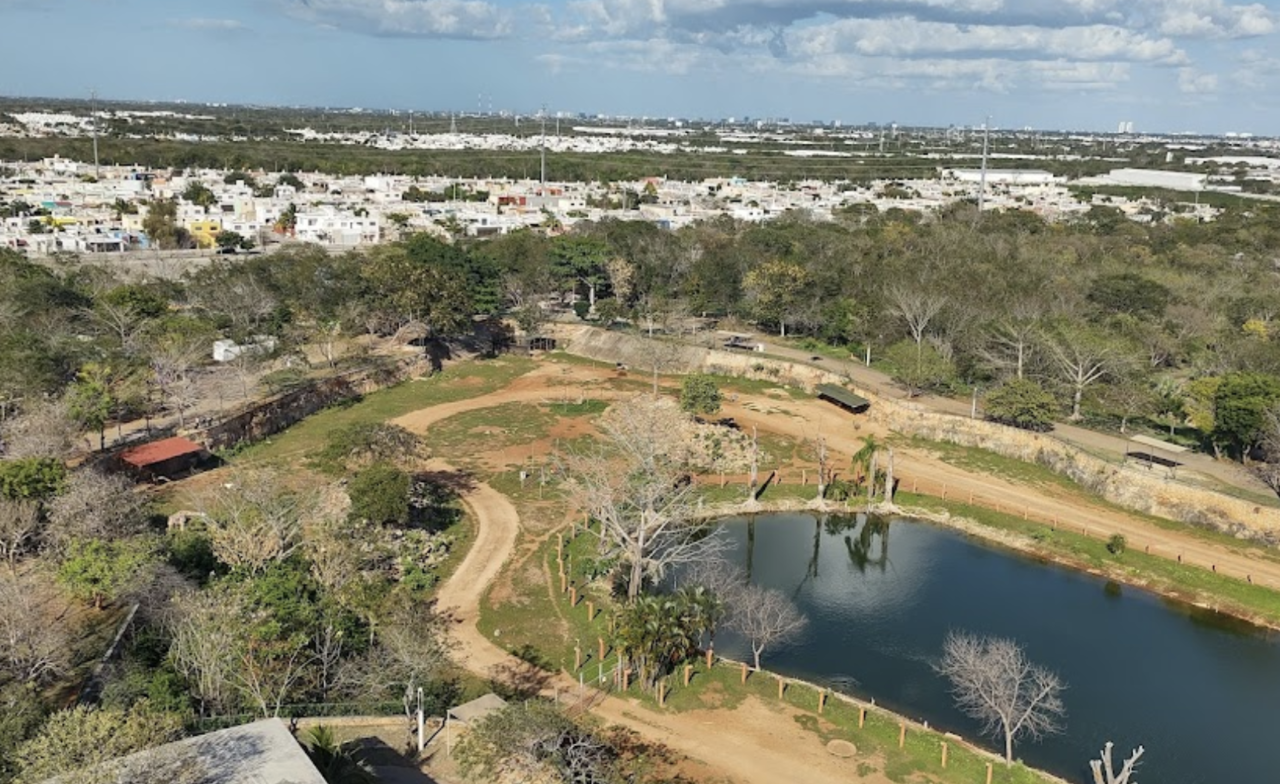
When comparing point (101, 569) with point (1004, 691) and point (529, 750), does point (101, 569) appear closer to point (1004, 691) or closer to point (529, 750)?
point (529, 750)

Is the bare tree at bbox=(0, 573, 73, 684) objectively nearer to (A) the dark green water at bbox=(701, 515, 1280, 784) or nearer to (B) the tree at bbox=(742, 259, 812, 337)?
(A) the dark green water at bbox=(701, 515, 1280, 784)

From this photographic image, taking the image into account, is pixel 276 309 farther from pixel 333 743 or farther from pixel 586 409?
pixel 333 743

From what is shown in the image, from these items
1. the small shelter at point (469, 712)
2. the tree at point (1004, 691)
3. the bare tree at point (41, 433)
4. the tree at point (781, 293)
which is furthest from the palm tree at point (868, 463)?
the bare tree at point (41, 433)

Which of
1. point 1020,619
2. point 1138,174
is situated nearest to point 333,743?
point 1020,619

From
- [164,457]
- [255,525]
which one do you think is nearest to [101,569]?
[255,525]

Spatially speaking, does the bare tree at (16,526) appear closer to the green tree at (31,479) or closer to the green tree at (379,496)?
the green tree at (31,479)

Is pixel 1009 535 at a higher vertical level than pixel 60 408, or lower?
lower
